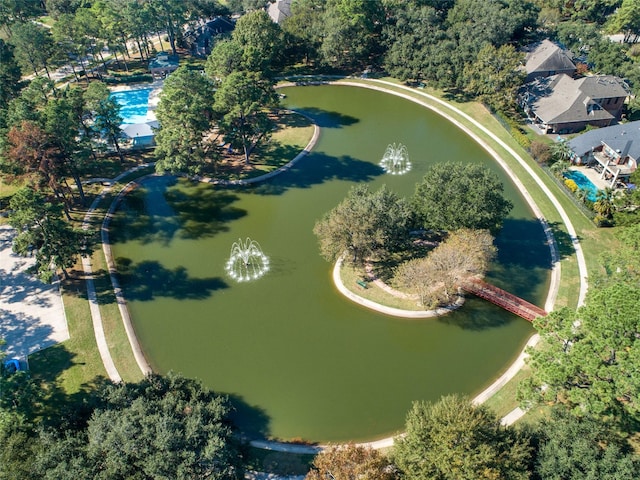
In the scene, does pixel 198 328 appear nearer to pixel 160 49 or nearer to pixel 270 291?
pixel 270 291

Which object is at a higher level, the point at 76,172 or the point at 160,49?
the point at 160,49

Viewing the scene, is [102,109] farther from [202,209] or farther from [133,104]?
[133,104]

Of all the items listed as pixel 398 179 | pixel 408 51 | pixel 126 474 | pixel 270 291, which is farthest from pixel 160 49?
pixel 126 474

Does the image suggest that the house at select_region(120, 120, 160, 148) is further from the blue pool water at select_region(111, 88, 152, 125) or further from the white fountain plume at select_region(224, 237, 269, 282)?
the white fountain plume at select_region(224, 237, 269, 282)

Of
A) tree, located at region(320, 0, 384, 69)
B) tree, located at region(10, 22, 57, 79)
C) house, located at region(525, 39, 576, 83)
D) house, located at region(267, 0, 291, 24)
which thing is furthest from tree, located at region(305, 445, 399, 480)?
house, located at region(267, 0, 291, 24)

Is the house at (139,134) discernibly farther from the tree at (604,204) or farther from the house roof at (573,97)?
the tree at (604,204)

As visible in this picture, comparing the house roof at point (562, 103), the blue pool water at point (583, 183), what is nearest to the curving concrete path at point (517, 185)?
the blue pool water at point (583, 183)
